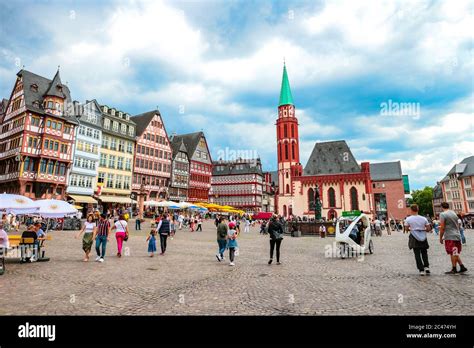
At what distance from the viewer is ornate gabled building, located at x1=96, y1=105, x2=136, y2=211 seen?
4426 centimetres

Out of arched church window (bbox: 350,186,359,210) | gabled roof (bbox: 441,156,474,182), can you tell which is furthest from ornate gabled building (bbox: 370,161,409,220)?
arched church window (bbox: 350,186,359,210)

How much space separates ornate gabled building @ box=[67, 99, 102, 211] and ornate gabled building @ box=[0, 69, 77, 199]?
5.23 ft

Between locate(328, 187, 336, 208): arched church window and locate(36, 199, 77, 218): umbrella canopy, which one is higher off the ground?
locate(328, 187, 336, 208): arched church window

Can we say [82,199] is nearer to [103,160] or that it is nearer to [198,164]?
[103,160]

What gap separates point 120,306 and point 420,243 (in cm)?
728

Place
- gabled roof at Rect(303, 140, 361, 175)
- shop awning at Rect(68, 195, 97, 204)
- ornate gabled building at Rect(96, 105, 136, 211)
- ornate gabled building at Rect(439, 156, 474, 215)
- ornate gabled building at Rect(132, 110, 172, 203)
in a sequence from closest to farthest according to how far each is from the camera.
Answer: shop awning at Rect(68, 195, 97, 204) < ornate gabled building at Rect(96, 105, 136, 211) < ornate gabled building at Rect(132, 110, 172, 203) < gabled roof at Rect(303, 140, 361, 175) < ornate gabled building at Rect(439, 156, 474, 215)

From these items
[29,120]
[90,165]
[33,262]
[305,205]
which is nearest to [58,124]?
[29,120]

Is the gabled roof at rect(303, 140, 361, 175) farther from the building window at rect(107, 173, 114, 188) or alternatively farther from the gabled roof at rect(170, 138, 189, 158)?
the building window at rect(107, 173, 114, 188)

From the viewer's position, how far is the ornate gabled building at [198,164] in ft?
209

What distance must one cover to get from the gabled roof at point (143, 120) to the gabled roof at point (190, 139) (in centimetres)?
1148

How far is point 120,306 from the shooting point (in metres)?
5.18

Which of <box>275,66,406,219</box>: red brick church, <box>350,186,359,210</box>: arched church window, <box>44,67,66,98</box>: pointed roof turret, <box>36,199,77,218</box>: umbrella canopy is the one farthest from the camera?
<box>275,66,406,219</box>: red brick church

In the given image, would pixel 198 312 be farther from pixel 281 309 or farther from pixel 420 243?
pixel 420 243

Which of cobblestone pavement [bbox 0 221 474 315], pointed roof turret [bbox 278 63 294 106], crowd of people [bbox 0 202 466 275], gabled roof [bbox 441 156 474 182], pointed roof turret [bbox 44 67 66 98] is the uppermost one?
pointed roof turret [bbox 278 63 294 106]
